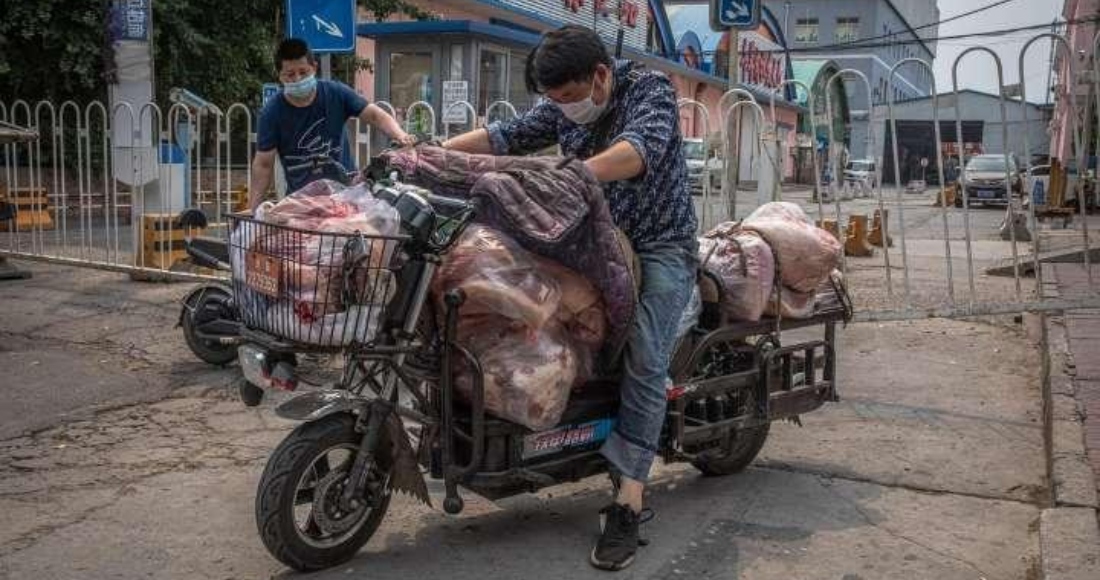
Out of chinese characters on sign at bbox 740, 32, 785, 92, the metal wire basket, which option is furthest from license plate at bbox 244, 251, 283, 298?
chinese characters on sign at bbox 740, 32, 785, 92

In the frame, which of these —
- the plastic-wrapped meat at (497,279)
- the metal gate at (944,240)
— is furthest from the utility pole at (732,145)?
the plastic-wrapped meat at (497,279)

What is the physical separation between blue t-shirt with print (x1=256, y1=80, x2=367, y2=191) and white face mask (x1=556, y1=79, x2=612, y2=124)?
258 centimetres

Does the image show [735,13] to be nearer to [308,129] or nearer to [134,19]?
[308,129]

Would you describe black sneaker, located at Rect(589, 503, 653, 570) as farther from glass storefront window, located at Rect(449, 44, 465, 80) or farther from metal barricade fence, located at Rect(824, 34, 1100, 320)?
glass storefront window, located at Rect(449, 44, 465, 80)

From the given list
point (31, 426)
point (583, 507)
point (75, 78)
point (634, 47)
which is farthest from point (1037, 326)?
point (634, 47)

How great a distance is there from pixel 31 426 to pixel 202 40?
1391 centimetres

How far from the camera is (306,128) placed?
20.0 feet

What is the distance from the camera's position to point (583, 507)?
4281 millimetres

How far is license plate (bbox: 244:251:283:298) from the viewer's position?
122 inches

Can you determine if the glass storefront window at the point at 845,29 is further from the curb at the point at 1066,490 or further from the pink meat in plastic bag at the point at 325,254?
the pink meat in plastic bag at the point at 325,254

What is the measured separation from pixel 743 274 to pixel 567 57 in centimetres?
130

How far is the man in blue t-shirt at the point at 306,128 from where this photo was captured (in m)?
6.02

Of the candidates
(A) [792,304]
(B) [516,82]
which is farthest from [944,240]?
(B) [516,82]

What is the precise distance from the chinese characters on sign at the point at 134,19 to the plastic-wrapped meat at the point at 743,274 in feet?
25.0
